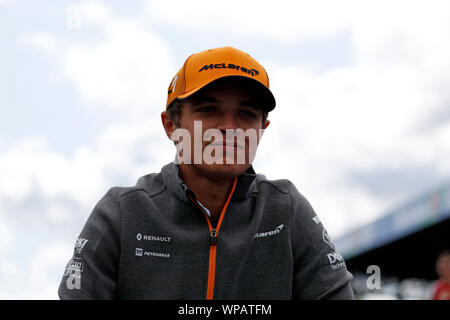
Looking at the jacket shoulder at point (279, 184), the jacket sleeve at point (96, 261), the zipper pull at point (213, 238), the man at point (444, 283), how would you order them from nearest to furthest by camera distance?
the jacket sleeve at point (96, 261), the zipper pull at point (213, 238), the jacket shoulder at point (279, 184), the man at point (444, 283)

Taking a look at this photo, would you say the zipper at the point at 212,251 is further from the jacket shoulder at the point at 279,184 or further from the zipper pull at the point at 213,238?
the jacket shoulder at the point at 279,184

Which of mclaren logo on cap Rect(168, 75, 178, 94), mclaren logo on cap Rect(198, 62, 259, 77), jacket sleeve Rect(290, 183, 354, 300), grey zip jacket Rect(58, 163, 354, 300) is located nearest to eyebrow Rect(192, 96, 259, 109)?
mclaren logo on cap Rect(198, 62, 259, 77)

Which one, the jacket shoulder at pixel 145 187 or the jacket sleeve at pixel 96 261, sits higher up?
the jacket shoulder at pixel 145 187

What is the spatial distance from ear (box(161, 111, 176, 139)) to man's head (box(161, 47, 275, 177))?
16 cm

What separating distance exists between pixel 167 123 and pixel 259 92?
49 centimetres

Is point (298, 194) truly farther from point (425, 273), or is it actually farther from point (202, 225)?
point (425, 273)

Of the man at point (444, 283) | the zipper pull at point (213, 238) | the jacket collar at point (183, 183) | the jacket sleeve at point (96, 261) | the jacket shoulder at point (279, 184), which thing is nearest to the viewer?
the jacket sleeve at point (96, 261)

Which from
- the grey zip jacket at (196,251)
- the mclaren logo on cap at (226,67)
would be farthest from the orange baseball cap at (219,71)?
the grey zip jacket at (196,251)

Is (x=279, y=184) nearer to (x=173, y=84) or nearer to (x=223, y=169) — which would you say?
(x=223, y=169)

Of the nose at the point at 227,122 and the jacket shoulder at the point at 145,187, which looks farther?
the jacket shoulder at the point at 145,187

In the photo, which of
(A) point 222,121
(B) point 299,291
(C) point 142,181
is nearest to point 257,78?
(A) point 222,121

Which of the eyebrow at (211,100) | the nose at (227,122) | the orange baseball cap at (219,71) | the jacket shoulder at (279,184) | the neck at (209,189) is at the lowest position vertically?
the neck at (209,189)

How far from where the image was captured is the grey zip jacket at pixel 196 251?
192 cm

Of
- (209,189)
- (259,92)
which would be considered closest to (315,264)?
(209,189)
